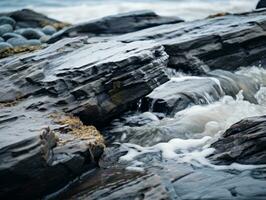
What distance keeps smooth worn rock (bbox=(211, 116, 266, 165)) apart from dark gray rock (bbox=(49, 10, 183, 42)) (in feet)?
33.2

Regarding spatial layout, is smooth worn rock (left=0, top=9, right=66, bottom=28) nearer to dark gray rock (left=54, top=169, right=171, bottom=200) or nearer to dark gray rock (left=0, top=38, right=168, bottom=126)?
dark gray rock (left=0, top=38, right=168, bottom=126)

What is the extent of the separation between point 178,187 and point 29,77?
13.5 ft

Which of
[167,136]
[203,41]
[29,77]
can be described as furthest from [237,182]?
[203,41]

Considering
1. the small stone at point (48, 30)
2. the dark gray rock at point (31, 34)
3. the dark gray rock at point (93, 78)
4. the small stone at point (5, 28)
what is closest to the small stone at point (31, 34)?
the dark gray rock at point (31, 34)

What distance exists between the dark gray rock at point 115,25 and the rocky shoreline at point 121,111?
2.90m

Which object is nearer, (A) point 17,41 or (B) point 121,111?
(B) point 121,111

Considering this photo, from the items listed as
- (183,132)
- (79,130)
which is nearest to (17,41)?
(183,132)

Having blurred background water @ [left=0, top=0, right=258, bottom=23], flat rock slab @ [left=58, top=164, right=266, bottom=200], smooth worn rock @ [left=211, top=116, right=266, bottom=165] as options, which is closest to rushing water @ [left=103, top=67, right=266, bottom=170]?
smooth worn rock @ [left=211, top=116, right=266, bottom=165]

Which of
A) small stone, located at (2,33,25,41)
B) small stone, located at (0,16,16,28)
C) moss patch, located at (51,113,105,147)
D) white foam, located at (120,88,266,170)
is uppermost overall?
small stone, located at (0,16,16,28)

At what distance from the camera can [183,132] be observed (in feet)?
28.6

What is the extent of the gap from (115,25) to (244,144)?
37.6 ft

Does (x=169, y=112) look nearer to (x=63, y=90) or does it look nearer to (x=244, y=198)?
(x=63, y=90)

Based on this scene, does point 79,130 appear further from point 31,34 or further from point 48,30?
point 48,30

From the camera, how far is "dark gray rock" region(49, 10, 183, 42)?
16.9m
